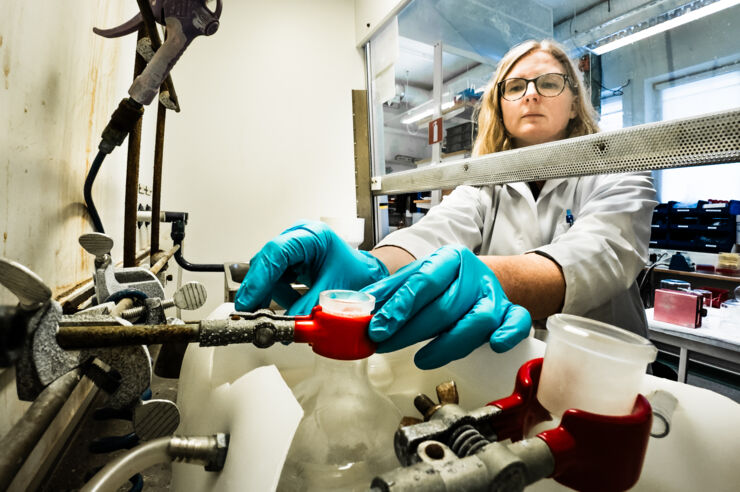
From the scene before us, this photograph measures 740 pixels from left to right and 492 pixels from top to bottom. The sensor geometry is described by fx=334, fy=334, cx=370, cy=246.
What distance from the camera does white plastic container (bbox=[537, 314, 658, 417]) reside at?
0.95 ft

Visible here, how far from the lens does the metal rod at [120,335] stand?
26 centimetres

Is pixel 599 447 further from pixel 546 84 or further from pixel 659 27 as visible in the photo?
pixel 659 27

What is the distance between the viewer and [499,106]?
1.37 metres

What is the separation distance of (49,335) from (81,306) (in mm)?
650

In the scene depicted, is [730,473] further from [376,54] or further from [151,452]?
[376,54]

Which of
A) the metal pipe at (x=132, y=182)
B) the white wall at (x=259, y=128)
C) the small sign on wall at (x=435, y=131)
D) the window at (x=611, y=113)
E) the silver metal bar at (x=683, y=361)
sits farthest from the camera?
the white wall at (x=259, y=128)

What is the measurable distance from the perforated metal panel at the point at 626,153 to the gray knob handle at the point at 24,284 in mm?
995

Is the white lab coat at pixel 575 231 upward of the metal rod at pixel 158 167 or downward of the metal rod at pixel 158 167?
downward

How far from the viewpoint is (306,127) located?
8.81 feet

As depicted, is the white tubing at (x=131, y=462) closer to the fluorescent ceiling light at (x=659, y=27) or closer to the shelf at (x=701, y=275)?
the fluorescent ceiling light at (x=659, y=27)

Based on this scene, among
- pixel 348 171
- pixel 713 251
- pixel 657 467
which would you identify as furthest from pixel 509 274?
pixel 713 251

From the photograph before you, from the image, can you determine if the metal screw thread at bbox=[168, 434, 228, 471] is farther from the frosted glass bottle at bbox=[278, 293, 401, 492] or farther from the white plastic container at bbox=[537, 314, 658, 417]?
the white plastic container at bbox=[537, 314, 658, 417]

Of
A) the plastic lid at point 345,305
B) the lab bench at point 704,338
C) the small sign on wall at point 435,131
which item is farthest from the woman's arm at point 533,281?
the lab bench at point 704,338

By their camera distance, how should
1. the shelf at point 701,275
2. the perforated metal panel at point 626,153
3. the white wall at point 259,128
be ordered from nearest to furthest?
the perforated metal panel at point 626,153
the white wall at point 259,128
the shelf at point 701,275
